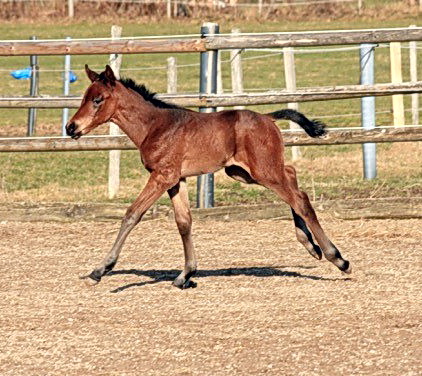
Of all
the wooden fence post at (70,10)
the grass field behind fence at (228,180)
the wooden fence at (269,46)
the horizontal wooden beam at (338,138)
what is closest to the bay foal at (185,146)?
the horizontal wooden beam at (338,138)

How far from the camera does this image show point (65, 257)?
9.55 meters

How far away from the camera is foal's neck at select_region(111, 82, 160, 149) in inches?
322

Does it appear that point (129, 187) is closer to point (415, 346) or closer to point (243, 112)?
point (243, 112)

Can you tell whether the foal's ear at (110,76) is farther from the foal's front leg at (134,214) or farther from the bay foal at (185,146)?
the foal's front leg at (134,214)

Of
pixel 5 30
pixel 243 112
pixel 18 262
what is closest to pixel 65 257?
pixel 18 262

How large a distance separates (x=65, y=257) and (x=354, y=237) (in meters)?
2.42

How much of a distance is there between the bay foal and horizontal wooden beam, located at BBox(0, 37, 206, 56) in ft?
8.01

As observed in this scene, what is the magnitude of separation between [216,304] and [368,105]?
5042 mm

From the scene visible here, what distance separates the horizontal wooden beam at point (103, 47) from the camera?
1069 centimetres

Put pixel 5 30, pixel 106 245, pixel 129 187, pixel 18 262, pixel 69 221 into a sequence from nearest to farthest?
pixel 18 262
pixel 106 245
pixel 69 221
pixel 129 187
pixel 5 30

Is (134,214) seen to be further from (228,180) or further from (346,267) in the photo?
(228,180)

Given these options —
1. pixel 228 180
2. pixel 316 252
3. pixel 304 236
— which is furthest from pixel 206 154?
pixel 228 180

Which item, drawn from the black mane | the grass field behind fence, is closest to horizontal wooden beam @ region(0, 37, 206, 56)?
the grass field behind fence

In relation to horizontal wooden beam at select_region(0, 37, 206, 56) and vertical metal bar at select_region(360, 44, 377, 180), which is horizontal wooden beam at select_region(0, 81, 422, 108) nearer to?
horizontal wooden beam at select_region(0, 37, 206, 56)
